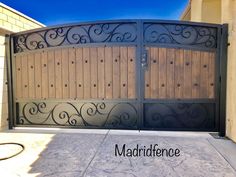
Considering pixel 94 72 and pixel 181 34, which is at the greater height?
pixel 181 34

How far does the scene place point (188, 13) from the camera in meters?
6.23

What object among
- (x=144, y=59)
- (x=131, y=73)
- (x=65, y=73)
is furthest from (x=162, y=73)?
(x=65, y=73)

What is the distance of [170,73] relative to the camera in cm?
392

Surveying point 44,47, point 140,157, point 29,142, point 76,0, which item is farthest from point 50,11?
point 140,157

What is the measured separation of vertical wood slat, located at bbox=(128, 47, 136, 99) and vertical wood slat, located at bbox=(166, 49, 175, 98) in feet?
1.95

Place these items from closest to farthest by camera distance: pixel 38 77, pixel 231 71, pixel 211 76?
pixel 231 71, pixel 211 76, pixel 38 77

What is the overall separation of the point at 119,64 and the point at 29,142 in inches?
78.6

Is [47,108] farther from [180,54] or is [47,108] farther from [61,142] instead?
[180,54]

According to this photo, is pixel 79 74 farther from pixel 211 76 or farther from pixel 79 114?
pixel 211 76

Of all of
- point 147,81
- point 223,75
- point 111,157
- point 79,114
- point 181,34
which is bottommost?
point 111,157

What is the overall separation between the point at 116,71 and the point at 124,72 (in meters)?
0.15

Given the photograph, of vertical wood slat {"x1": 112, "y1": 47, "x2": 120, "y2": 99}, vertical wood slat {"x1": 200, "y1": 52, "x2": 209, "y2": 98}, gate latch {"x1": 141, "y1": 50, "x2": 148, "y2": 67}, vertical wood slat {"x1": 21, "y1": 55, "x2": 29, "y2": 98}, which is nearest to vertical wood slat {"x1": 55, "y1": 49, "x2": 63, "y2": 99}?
vertical wood slat {"x1": 21, "y1": 55, "x2": 29, "y2": 98}

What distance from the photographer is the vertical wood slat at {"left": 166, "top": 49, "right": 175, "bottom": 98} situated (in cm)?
390

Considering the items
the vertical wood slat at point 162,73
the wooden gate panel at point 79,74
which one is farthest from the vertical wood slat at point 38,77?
the vertical wood slat at point 162,73
